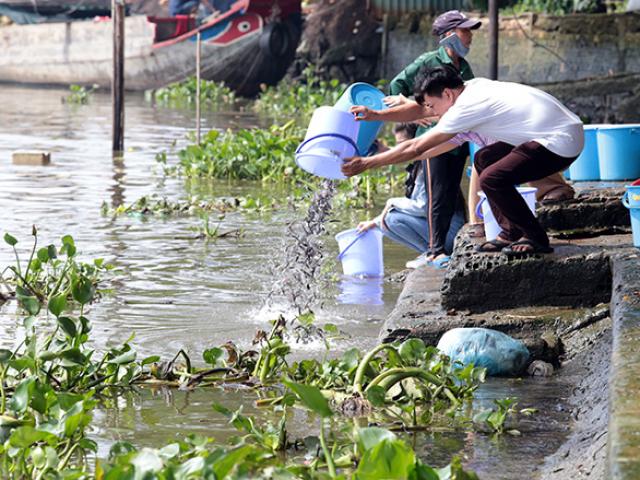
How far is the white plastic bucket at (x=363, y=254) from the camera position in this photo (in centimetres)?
798

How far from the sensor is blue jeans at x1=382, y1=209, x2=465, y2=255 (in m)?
7.95

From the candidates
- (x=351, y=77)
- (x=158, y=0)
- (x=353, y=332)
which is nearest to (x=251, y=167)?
(x=353, y=332)

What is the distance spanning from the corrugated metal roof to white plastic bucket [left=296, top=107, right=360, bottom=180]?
14385 mm

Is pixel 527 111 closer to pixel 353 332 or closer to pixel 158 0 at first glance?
pixel 353 332

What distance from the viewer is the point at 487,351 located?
219 inches

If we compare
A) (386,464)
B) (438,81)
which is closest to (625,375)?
(386,464)

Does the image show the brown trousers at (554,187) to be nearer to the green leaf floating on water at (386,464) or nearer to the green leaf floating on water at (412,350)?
the green leaf floating on water at (412,350)

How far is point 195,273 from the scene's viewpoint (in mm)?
8047

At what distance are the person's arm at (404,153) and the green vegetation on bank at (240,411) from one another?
A: 2.81 feet

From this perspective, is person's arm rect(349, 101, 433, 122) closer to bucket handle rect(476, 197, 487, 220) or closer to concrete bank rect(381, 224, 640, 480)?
bucket handle rect(476, 197, 487, 220)

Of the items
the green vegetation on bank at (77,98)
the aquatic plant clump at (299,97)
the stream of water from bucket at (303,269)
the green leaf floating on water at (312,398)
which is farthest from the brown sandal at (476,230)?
the green vegetation on bank at (77,98)

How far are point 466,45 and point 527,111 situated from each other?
68.0 inches

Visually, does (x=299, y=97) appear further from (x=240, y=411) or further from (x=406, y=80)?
(x=240, y=411)

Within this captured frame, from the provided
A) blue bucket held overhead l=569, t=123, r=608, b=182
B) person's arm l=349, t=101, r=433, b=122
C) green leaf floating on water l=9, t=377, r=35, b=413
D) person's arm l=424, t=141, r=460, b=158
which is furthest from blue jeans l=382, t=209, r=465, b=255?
green leaf floating on water l=9, t=377, r=35, b=413
